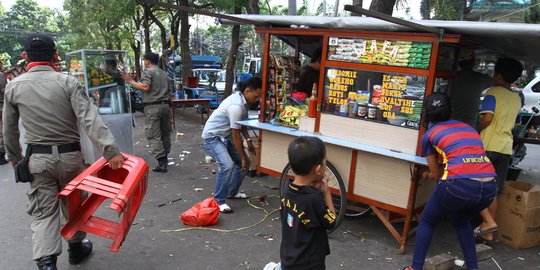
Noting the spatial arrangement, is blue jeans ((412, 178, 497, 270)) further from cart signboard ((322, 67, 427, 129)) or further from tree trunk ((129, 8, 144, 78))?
tree trunk ((129, 8, 144, 78))

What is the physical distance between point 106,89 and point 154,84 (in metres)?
0.73

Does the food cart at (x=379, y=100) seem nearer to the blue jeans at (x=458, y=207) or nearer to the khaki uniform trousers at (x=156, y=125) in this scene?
the blue jeans at (x=458, y=207)

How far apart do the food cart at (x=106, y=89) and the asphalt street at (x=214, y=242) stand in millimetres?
1246

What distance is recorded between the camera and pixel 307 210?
2188 mm

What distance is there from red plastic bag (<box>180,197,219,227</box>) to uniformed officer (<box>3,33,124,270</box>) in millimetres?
1516

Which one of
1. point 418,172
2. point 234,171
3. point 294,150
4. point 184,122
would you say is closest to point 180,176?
point 234,171

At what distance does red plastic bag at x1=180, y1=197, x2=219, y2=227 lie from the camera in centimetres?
432

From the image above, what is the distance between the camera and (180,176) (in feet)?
20.6

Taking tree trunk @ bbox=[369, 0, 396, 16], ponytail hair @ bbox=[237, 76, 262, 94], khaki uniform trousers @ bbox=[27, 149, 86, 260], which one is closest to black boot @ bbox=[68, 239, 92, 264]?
khaki uniform trousers @ bbox=[27, 149, 86, 260]

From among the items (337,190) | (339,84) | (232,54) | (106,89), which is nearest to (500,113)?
(339,84)

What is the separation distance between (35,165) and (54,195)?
0.27 meters

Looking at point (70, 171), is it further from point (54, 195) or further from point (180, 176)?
point (180, 176)

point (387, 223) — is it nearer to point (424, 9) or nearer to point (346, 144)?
point (346, 144)

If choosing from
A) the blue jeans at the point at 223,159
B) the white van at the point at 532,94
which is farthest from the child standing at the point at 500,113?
the white van at the point at 532,94
